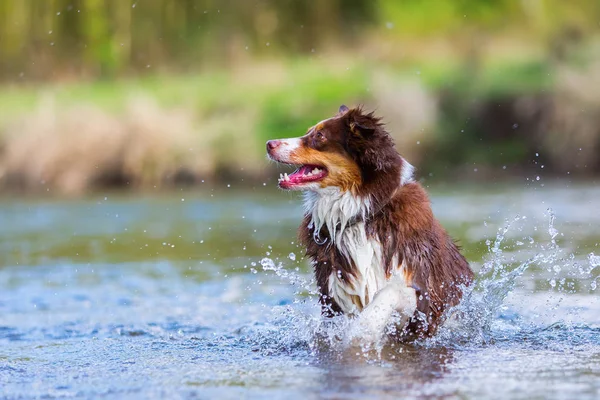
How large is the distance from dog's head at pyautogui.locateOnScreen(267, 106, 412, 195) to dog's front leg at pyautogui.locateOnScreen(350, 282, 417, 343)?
0.67m

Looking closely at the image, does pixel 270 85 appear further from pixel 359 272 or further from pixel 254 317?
pixel 359 272

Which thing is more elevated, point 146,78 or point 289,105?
point 146,78

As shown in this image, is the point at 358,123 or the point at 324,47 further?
the point at 324,47

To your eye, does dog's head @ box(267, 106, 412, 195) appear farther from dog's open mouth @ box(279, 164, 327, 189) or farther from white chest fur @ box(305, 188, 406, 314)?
white chest fur @ box(305, 188, 406, 314)

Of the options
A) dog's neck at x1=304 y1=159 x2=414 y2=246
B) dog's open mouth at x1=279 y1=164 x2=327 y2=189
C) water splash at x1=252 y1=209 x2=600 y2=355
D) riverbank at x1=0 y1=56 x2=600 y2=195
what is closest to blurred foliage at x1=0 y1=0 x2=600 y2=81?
riverbank at x1=0 y1=56 x2=600 y2=195

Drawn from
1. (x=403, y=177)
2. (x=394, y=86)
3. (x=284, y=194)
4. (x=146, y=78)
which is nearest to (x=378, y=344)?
(x=403, y=177)

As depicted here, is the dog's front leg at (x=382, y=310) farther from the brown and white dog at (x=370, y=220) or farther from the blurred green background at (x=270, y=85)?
the blurred green background at (x=270, y=85)

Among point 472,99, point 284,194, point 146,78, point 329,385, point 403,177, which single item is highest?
point 146,78

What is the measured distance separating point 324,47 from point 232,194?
533 inches

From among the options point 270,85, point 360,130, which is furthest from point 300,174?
point 270,85

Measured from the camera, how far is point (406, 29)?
31656mm

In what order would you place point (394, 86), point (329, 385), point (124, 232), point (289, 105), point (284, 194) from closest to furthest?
point (329, 385)
point (124, 232)
point (284, 194)
point (394, 86)
point (289, 105)

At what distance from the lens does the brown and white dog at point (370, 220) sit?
6.50 metres

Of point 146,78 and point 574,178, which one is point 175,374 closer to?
point 574,178
